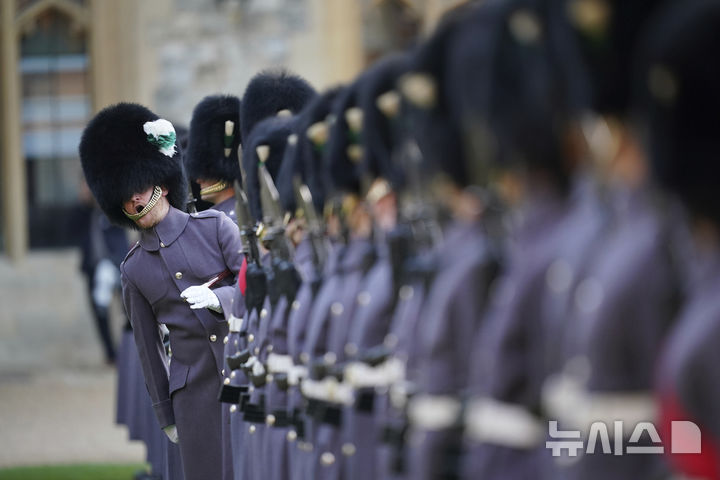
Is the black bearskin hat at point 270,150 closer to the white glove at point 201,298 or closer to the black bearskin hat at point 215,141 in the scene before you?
the white glove at point 201,298

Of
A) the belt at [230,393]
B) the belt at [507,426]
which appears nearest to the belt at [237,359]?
the belt at [230,393]

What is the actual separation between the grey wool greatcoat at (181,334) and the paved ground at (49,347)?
14.8 feet

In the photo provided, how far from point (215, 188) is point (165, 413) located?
1160mm

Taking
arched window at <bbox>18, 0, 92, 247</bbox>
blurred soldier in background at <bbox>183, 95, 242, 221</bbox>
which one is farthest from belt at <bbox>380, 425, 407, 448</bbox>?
arched window at <bbox>18, 0, 92, 247</bbox>

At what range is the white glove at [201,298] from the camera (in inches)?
226

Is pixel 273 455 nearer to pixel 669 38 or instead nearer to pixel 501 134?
pixel 501 134

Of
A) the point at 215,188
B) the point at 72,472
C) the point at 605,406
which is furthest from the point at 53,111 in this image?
the point at 605,406

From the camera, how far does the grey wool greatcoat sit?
19.0ft

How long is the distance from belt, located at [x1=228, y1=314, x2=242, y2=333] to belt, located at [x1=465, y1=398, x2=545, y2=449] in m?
2.66

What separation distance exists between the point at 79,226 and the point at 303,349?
27.7 feet

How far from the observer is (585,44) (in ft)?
8.95

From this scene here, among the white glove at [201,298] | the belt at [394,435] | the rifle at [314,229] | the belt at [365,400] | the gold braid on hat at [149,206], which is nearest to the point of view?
the belt at [394,435]

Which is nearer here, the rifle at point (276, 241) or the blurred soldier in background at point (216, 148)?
the rifle at point (276, 241)

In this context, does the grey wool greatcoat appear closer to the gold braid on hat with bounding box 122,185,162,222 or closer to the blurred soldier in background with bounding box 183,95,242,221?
the gold braid on hat with bounding box 122,185,162,222
